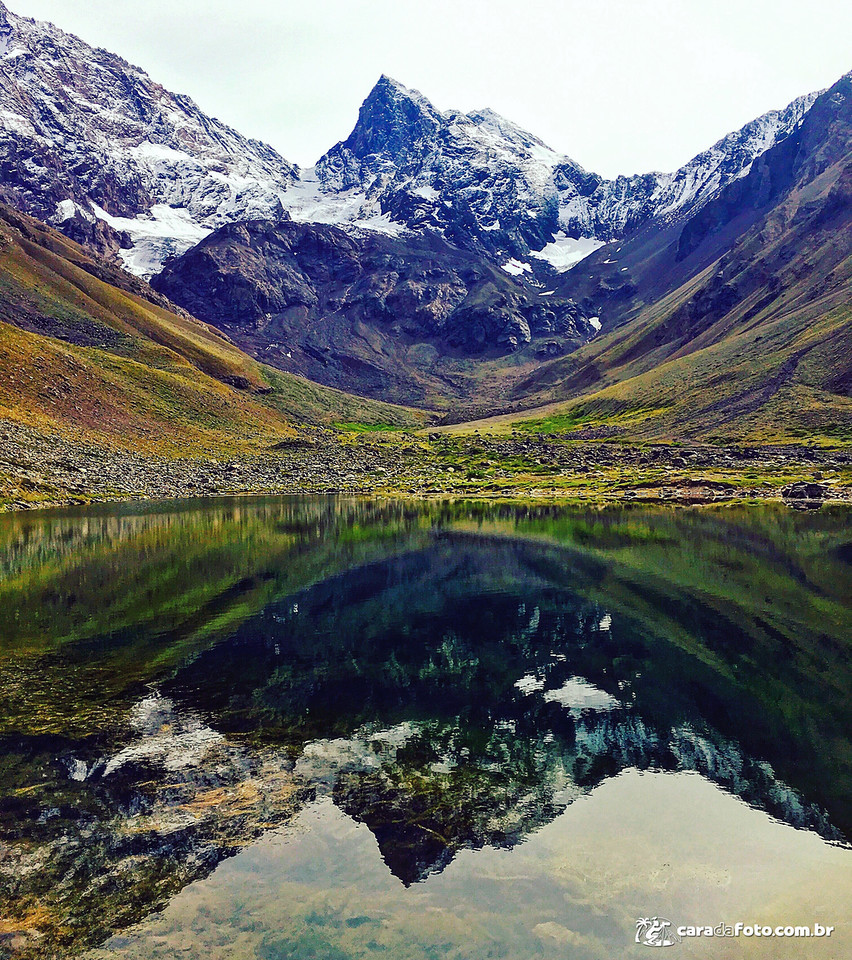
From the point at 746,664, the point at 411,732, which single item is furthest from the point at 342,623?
the point at 746,664

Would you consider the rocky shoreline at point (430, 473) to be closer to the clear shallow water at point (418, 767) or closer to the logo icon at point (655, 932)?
the clear shallow water at point (418, 767)

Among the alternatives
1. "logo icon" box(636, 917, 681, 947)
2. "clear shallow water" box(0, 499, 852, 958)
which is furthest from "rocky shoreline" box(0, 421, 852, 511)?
"logo icon" box(636, 917, 681, 947)

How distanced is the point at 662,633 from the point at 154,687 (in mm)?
24151

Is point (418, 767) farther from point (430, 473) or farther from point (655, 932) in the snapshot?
point (430, 473)

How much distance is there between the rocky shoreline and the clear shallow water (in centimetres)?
6041

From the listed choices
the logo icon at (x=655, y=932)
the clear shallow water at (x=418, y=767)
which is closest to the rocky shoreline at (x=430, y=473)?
the clear shallow water at (x=418, y=767)

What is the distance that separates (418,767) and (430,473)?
13101cm

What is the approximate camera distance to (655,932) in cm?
1250

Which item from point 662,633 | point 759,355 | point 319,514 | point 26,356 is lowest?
point 319,514

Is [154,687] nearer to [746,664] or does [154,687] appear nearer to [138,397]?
[746,664]

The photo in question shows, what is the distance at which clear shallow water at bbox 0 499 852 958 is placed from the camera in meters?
12.9

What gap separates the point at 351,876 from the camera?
14.1 meters

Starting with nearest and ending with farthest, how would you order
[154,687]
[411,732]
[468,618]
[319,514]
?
[411,732] → [154,687] → [468,618] → [319,514]

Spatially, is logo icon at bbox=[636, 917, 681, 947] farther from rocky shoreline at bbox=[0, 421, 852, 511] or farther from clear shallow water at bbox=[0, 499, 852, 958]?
rocky shoreline at bbox=[0, 421, 852, 511]
